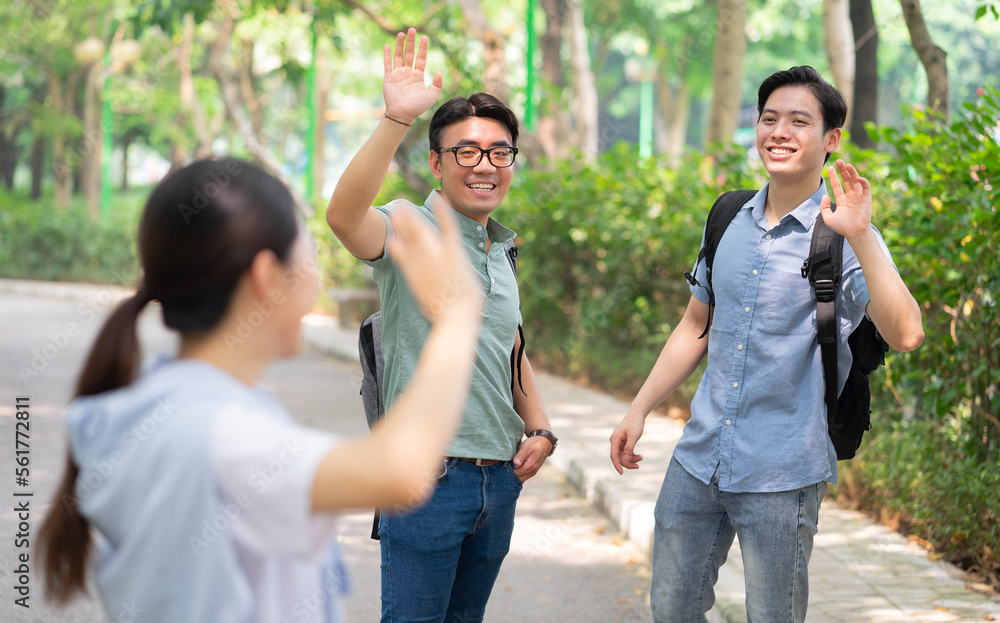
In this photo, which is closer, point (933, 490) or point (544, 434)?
point (544, 434)

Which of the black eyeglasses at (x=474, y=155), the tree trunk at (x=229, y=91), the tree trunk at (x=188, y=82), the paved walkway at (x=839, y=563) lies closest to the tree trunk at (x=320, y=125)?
the tree trunk at (x=188, y=82)

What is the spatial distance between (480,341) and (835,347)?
968mm

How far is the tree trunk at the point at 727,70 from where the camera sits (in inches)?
388

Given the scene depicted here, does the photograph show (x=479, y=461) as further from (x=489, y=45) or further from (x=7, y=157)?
(x=7, y=157)

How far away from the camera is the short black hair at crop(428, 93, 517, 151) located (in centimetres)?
273

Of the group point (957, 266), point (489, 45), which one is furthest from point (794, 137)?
point (489, 45)

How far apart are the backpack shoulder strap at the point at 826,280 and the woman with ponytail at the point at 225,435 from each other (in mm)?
1420

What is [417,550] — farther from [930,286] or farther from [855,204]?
[930,286]

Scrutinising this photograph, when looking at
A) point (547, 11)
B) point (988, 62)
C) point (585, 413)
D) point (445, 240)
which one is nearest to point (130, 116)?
point (547, 11)

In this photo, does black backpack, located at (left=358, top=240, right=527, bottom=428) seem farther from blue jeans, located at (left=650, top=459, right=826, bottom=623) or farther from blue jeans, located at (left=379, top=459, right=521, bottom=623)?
blue jeans, located at (left=650, top=459, right=826, bottom=623)

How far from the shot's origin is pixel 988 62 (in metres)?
46.7

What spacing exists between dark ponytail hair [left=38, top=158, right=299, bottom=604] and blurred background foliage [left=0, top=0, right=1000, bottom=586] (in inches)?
152

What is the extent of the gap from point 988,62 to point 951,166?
1900 inches

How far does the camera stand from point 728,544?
2861 millimetres
